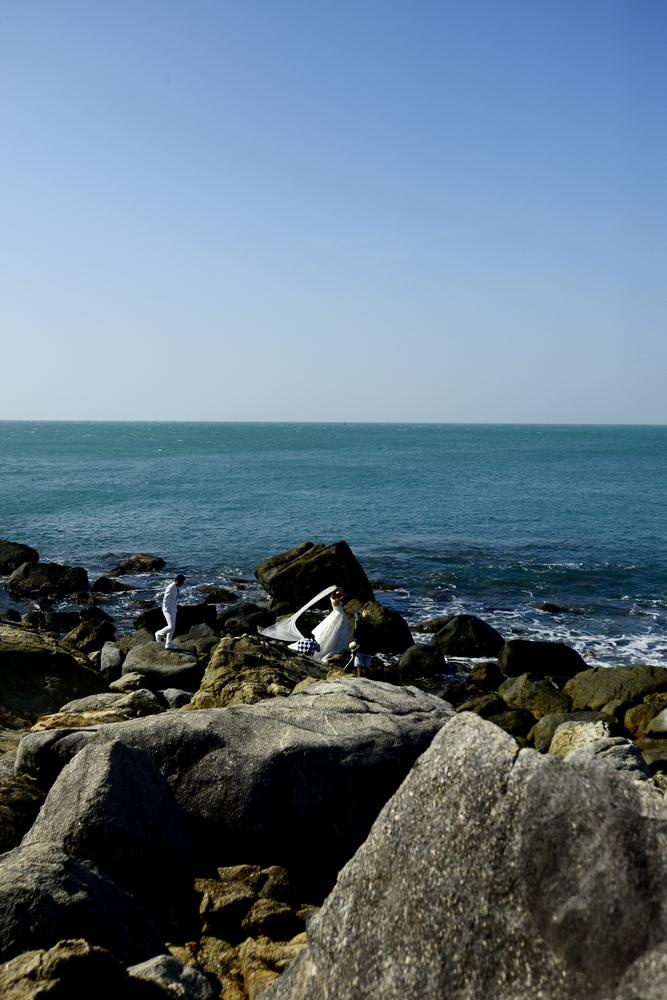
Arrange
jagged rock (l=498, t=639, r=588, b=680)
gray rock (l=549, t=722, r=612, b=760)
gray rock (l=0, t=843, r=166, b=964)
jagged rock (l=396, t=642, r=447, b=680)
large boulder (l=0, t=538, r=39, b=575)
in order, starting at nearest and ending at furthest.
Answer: gray rock (l=0, t=843, r=166, b=964)
gray rock (l=549, t=722, r=612, b=760)
jagged rock (l=498, t=639, r=588, b=680)
jagged rock (l=396, t=642, r=447, b=680)
large boulder (l=0, t=538, r=39, b=575)

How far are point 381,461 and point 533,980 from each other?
103 m

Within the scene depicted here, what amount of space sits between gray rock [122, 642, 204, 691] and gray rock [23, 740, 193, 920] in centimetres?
899

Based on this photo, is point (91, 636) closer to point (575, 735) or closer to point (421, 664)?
point (421, 664)

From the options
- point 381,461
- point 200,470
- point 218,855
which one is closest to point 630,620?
point 218,855

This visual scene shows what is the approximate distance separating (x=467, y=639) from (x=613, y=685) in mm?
5538

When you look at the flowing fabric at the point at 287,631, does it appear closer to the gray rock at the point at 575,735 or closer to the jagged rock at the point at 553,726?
the jagged rock at the point at 553,726

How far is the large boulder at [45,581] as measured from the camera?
27984 mm

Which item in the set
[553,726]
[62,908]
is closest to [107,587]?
[553,726]

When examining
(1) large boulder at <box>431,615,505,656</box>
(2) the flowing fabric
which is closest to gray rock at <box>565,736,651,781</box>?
(2) the flowing fabric

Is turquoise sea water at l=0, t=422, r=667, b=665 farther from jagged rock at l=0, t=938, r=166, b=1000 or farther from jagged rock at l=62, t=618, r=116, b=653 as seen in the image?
jagged rock at l=0, t=938, r=166, b=1000

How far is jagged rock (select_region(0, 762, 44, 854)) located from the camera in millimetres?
6148

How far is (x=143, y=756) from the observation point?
6578mm

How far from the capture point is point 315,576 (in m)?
26.5

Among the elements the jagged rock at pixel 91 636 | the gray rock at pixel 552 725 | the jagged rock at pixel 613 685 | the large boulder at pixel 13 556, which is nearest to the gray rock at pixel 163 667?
the jagged rock at pixel 91 636
